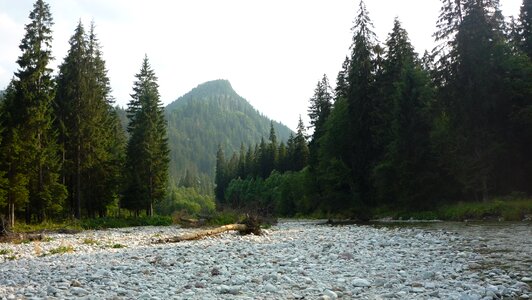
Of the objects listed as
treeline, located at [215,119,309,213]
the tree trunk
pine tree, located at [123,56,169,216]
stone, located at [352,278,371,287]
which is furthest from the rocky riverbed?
treeline, located at [215,119,309,213]

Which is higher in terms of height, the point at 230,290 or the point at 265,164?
the point at 265,164

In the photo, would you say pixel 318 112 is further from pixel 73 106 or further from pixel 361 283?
pixel 361 283

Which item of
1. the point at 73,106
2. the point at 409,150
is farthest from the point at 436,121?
the point at 73,106

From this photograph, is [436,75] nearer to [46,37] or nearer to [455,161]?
[455,161]

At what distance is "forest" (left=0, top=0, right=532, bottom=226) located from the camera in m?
28.0

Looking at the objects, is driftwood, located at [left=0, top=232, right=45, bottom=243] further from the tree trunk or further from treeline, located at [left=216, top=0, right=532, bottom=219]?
treeline, located at [left=216, top=0, right=532, bottom=219]

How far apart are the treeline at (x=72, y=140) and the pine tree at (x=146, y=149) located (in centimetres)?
11

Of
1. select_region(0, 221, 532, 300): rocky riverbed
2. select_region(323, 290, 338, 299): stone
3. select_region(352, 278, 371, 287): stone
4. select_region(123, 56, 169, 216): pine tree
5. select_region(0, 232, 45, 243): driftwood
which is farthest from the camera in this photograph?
select_region(123, 56, 169, 216): pine tree

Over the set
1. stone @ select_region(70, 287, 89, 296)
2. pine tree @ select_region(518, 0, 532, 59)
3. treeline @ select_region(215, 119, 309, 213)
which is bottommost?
stone @ select_region(70, 287, 89, 296)

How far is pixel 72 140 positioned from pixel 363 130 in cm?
2822

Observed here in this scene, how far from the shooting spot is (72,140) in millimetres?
36750

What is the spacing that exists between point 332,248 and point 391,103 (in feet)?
92.7

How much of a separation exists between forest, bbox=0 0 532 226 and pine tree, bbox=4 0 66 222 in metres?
0.08

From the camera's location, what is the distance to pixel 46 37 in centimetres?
3241
